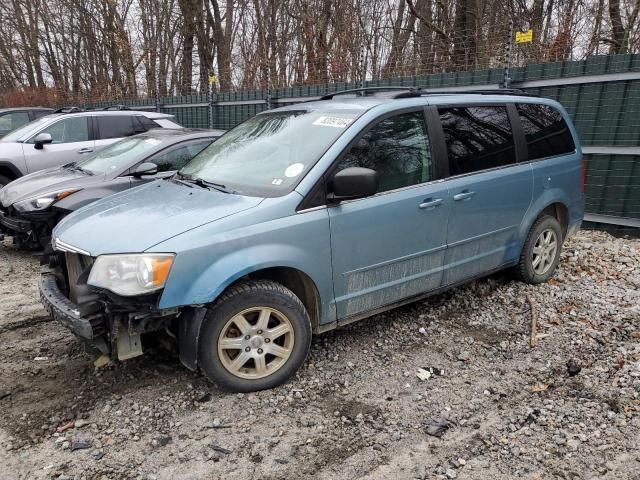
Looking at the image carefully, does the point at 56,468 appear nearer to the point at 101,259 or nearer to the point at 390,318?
the point at 101,259

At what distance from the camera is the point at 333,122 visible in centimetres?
361

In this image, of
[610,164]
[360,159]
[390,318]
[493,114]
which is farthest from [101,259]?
[610,164]

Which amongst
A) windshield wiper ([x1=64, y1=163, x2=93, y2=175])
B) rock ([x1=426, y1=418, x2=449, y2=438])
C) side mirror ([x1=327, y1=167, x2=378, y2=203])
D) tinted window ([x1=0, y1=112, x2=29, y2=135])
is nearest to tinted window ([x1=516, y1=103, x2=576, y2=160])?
side mirror ([x1=327, y1=167, x2=378, y2=203])

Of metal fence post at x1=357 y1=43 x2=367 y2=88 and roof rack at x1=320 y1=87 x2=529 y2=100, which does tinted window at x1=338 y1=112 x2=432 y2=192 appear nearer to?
roof rack at x1=320 y1=87 x2=529 y2=100

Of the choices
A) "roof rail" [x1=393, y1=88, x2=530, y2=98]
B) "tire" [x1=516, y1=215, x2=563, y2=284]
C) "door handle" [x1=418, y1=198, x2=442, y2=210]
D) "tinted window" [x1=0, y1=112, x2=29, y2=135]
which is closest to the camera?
"door handle" [x1=418, y1=198, x2=442, y2=210]

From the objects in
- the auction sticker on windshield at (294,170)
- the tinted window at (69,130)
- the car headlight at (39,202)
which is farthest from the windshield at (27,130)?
the auction sticker on windshield at (294,170)

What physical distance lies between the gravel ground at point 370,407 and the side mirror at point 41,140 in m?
4.74

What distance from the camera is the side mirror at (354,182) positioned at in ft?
10.4

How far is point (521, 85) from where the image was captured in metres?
7.37

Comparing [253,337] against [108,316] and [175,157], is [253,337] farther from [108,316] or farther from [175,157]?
[175,157]

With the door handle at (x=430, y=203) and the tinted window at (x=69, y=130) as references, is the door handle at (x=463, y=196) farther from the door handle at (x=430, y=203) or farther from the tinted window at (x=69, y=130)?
the tinted window at (x=69, y=130)

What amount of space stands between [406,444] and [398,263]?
51.2 inches

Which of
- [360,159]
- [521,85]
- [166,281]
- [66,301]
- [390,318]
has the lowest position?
[390,318]

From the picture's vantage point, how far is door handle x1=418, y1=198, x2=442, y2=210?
3703 millimetres
